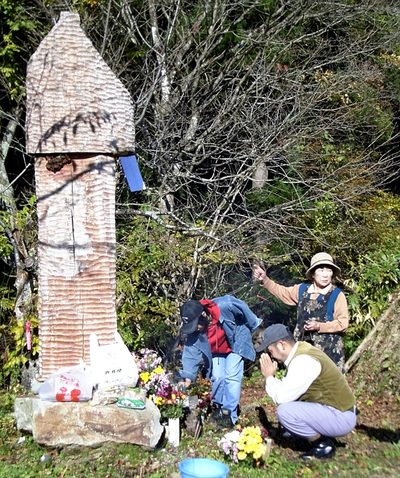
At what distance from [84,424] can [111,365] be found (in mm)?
480

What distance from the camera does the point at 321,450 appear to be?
4480mm

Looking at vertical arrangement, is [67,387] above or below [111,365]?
below

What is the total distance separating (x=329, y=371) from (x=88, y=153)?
2.59m

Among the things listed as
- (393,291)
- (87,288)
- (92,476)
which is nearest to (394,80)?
(393,291)

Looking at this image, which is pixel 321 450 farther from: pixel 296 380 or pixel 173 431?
pixel 173 431

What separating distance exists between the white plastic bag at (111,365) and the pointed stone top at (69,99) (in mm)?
1551

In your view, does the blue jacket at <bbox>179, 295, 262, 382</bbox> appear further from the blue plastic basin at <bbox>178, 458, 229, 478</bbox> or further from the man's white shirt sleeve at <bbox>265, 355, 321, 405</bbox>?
the blue plastic basin at <bbox>178, 458, 229, 478</bbox>

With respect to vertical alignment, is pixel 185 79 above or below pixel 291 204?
above

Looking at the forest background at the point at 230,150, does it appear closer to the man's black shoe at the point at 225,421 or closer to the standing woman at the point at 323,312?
the man's black shoe at the point at 225,421

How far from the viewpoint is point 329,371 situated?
4.38 m

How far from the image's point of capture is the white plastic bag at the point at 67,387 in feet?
14.0

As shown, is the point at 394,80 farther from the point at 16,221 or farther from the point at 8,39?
the point at 16,221

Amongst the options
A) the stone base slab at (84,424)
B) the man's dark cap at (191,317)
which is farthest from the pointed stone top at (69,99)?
the stone base slab at (84,424)

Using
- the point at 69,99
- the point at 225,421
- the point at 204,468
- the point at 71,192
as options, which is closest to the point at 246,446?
the point at 204,468
